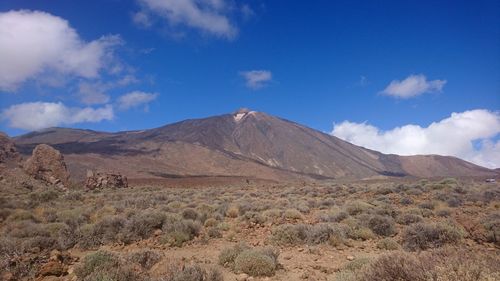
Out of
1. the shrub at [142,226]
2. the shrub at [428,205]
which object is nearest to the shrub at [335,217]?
the shrub at [428,205]

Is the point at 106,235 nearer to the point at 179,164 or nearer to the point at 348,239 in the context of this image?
the point at 348,239

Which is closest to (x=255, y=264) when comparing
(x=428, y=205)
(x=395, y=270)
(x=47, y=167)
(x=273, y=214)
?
(x=395, y=270)

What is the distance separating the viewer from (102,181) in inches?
1511

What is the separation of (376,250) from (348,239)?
111 centimetres

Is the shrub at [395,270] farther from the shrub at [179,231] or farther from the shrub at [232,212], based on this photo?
the shrub at [232,212]

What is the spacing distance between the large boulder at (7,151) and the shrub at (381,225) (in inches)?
1445

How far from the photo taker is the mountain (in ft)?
305

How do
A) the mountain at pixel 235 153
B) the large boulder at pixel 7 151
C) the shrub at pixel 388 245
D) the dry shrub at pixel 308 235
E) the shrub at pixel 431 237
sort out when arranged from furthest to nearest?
the mountain at pixel 235 153, the large boulder at pixel 7 151, the dry shrub at pixel 308 235, the shrub at pixel 388 245, the shrub at pixel 431 237

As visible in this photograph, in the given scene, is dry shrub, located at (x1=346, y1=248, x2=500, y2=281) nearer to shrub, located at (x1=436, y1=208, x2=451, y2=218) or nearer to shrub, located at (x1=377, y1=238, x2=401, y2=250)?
shrub, located at (x1=377, y1=238, x2=401, y2=250)

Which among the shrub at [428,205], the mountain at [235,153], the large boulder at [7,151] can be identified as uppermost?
the mountain at [235,153]

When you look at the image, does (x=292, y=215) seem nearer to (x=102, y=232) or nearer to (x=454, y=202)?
(x=102, y=232)

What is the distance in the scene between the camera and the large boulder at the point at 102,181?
37.5 metres

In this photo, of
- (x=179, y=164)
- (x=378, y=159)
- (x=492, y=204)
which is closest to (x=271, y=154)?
(x=179, y=164)

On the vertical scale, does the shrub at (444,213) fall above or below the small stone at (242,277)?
above
